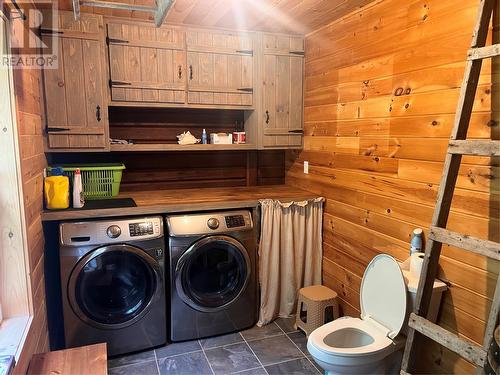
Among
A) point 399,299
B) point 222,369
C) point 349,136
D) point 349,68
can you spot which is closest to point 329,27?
point 349,68

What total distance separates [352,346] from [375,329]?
184 mm

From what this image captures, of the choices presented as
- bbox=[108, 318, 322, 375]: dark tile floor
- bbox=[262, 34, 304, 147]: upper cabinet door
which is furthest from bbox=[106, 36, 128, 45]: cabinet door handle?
bbox=[108, 318, 322, 375]: dark tile floor

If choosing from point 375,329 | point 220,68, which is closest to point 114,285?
point 375,329

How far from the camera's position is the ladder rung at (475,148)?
1531 mm

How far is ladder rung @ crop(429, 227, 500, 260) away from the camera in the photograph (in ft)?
5.01

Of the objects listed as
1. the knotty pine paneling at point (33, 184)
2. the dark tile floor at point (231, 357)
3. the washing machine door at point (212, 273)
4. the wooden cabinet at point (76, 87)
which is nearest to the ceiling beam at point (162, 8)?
the knotty pine paneling at point (33, 184)

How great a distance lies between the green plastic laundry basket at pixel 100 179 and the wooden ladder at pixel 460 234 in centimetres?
217

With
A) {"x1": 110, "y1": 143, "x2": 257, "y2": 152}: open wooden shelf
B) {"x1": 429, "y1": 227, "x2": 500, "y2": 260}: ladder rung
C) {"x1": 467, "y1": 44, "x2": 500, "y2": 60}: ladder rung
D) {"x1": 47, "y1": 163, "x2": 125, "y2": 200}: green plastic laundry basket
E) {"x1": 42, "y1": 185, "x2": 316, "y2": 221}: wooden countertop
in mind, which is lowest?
{"x1": 42, "y1": 185, "x2": 316, "y2": 221}: wooden countertop

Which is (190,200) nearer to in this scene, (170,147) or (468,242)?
(170,147)

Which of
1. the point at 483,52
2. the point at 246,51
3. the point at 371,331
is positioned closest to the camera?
A: the point at 483,52

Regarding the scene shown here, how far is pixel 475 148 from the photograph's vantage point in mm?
1611

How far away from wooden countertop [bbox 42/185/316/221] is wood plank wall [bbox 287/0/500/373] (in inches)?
13.4

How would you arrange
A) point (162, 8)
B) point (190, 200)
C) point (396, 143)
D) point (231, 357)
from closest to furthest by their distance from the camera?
point (162, 8) → point (396, 143) → point (231, 357) → point (190, 200)

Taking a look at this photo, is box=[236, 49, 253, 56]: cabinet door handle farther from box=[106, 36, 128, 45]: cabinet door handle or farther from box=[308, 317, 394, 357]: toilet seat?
box=[308, 317, 394, 357]: toilet seat
